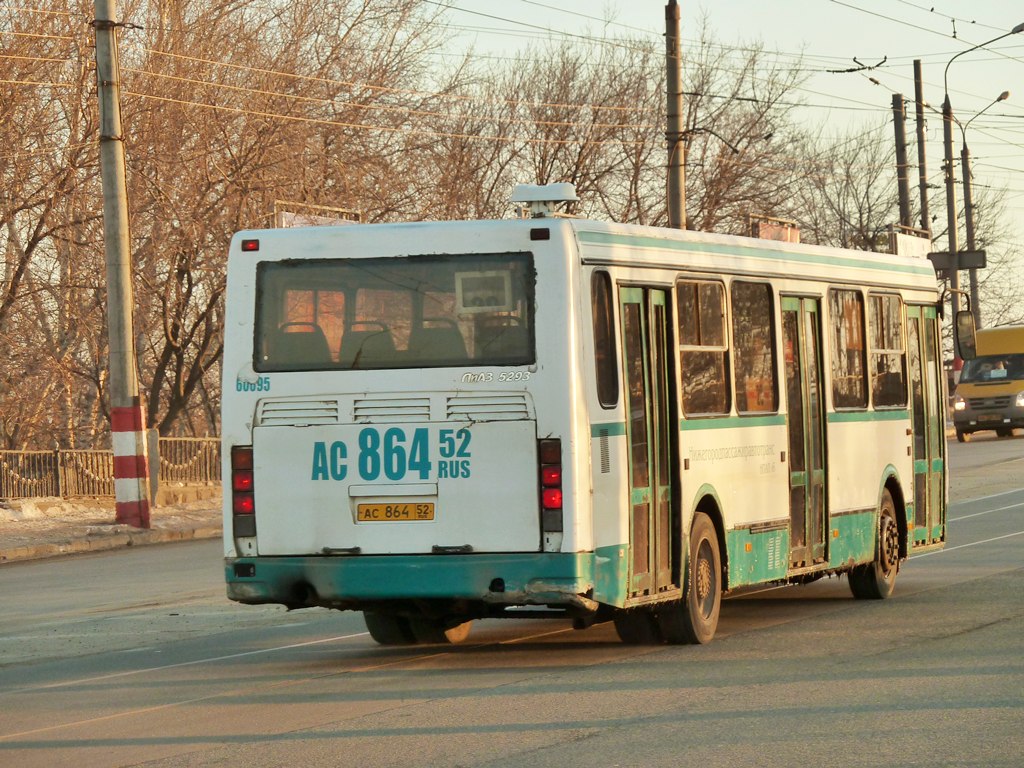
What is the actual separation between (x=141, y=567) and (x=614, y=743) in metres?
12.9

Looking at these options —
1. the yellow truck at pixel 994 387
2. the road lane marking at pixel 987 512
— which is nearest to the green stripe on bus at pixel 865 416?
the road lane marking at pixel 987 512

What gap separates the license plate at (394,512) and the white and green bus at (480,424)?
0.04 ft

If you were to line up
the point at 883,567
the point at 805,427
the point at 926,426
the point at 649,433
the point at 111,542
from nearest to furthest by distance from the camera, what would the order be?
the point at 649,433 < the point at 805,427 < the point at 883,567 < the point at 926,426 < the point at 111,542

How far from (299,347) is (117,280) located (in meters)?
14.4

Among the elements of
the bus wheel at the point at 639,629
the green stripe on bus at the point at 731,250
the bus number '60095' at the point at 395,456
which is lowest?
the bus wheel at the point at 639,629

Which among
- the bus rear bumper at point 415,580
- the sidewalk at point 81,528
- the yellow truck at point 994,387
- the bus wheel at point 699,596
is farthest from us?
the yellow truck at point 994,387

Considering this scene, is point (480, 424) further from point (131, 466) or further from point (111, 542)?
point (131, 466)

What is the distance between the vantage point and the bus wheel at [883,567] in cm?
1484

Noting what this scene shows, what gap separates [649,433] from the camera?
11.5 meters

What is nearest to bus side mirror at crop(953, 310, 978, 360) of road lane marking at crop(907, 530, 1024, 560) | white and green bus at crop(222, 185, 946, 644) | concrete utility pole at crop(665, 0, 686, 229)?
road lane marking at crop(907, 530, 1024, 560)

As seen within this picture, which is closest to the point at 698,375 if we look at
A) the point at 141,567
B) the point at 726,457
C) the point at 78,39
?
the point at 726,457

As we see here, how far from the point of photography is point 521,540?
34.7 feet

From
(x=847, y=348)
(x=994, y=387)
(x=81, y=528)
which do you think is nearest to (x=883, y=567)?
(x=847, y=348)

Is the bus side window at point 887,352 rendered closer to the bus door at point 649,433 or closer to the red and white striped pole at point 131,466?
the bus door at point 649,433
